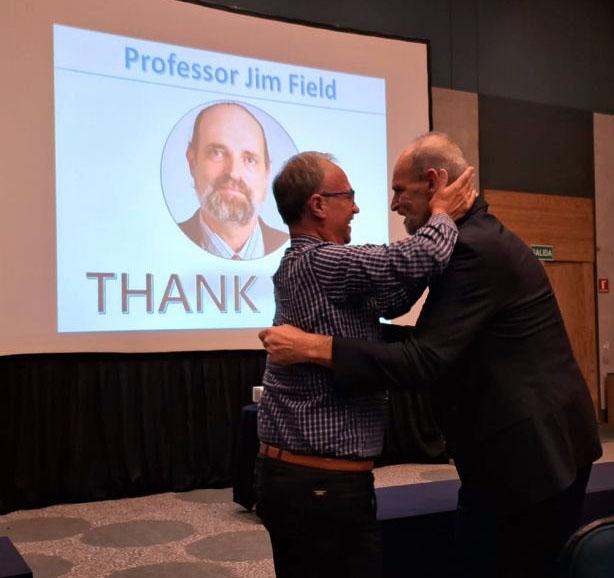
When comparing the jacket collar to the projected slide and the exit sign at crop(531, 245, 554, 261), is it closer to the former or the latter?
the projected slide

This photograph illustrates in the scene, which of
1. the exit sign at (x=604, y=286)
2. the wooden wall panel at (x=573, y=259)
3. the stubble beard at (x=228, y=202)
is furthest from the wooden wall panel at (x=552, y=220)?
the stubble beard at (x=228, y=202)

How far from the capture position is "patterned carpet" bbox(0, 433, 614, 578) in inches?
136

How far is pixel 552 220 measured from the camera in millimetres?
Result: 7836

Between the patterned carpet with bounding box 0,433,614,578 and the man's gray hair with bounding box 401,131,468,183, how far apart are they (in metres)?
2.29

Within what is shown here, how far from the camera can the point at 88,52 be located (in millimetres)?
4871

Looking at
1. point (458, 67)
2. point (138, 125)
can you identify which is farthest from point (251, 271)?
point (458, 67)

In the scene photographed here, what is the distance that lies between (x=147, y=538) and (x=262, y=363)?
6.01 ft

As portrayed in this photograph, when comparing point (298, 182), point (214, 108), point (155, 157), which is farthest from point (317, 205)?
point (214, 108)

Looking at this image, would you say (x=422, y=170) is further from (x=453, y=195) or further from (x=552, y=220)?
(x=552, y=220)

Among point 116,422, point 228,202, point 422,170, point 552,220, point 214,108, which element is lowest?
point 116,422

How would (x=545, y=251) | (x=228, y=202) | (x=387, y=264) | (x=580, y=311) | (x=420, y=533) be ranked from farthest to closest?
(x=580, y=311) → (x=545, y=251) → (x=228, y=202) → (x=420, y=533) → (x=387, y=264)

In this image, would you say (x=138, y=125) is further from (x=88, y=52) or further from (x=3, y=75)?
(x=3, y=75)

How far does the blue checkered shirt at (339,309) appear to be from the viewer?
1.36m

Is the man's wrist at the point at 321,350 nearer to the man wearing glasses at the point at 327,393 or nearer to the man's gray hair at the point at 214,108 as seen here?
the man wearing glasses at the point at 327,393
